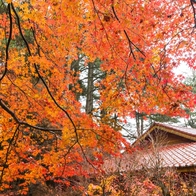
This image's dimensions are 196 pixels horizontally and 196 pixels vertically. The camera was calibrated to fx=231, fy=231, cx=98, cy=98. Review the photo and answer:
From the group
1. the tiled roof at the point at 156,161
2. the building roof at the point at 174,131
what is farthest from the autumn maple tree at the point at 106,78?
the building roof at the point at 174,131

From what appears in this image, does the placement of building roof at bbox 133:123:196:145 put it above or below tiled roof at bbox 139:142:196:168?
above

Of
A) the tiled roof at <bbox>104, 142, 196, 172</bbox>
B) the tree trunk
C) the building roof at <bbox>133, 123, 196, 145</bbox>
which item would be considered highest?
the tree trunk

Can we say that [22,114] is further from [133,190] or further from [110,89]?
[133,190]

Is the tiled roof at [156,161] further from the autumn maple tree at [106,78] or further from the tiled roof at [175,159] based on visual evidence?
the autumn maple tree at [106,78]

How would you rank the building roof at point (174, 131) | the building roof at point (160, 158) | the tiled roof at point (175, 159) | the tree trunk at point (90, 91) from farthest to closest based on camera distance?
the tree trunk at point (90, 91) < the building roof at point (174, 131) < the building roof at point (160, 158) < the tiled roof at point (175, 159)

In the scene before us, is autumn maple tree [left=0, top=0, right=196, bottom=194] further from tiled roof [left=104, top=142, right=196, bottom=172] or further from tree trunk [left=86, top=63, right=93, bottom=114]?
tree trunk [left=86, top=63, right=93, bottom=114]

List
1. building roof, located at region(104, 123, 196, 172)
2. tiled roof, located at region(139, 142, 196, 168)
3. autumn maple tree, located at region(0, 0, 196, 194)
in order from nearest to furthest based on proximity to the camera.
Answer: autumn maple tree, located at region(0, 0, 196, 194), tiled roof, located at region(139, 142, 196, 168), building roof, located at region(104, 123, 196, 172)

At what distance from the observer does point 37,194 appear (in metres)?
10.6

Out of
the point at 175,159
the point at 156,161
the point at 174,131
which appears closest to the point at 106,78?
the point at 156,161

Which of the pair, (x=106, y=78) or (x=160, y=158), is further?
(x=160, y=158)

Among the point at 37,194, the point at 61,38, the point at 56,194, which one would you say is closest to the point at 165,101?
the point at 61,38

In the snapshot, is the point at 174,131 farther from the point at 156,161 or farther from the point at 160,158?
the point at 156,161

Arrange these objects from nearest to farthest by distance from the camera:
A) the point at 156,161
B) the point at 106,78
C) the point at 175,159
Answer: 1. the point at 106,78
2. the point at 156,161
3. the point at 175,159

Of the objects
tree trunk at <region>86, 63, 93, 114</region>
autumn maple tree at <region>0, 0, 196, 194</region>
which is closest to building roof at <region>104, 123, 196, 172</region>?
autumn maple tree at <region>0, 0, 196, 194</region>
